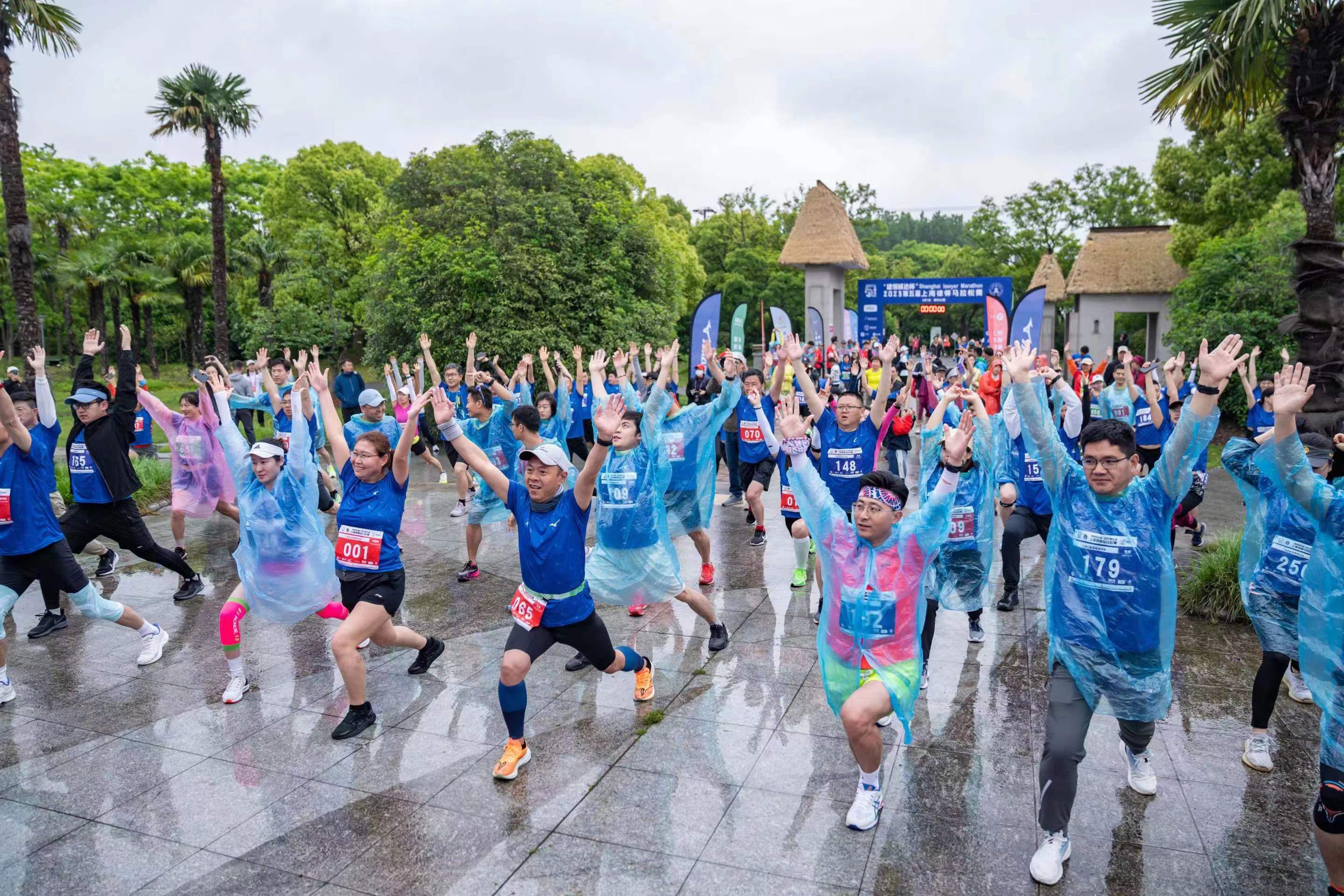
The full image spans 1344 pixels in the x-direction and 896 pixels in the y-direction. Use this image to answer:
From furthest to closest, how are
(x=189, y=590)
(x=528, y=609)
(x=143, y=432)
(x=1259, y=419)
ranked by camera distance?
(x=143, y=432), (x=1259, y=419), (x=189, y=590), (x=528, y=609)

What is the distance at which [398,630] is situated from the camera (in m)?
5.25

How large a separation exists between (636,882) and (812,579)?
14.6 feet

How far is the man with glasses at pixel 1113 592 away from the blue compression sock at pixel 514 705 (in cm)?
244

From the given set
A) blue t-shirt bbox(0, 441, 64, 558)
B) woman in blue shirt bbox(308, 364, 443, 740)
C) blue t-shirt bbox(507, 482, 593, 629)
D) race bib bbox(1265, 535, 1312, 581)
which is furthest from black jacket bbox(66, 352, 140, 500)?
race bib bbox(1265, 535, 1312, 581)

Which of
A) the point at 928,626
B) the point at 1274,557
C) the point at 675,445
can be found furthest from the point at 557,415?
the point at 1274,557

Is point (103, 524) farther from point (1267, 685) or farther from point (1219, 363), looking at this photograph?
point (1267, 685)

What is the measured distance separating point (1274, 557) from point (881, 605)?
218cm

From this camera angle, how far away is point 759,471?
9469mm

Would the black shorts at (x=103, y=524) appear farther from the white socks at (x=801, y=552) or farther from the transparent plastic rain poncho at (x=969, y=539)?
Answer: the transparent plastic rain poncho at (x=969, y=539)

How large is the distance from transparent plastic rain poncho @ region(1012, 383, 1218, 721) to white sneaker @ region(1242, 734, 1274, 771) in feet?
3.62

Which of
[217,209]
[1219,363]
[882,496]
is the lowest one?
[882,496]

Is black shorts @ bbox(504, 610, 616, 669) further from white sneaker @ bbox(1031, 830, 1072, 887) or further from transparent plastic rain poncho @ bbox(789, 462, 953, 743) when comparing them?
white sneaker @ bbox(1031, 830, 1072, 887)

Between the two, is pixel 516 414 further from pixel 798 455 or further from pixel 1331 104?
pixel 1331 104

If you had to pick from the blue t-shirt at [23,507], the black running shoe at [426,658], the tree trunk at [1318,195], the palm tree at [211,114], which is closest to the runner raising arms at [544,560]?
the black running shoe at [426,658]
